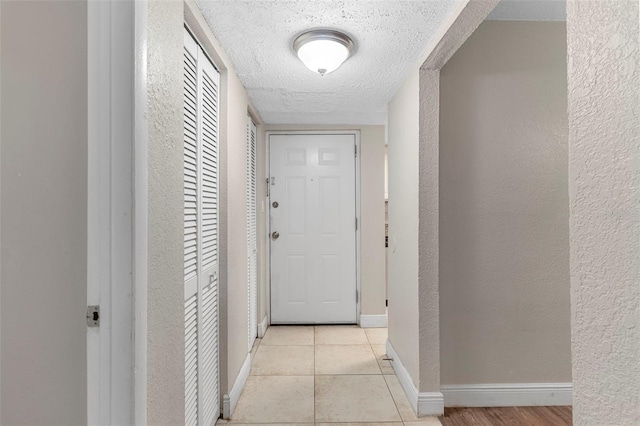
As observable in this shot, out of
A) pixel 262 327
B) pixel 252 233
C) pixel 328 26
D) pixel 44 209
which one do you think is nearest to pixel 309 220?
pixel 252 233

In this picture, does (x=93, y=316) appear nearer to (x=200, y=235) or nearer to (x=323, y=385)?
(x=200, y=235)

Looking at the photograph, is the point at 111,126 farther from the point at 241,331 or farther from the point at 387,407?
the point at 387,407

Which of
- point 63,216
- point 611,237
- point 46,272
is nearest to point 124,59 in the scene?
point 63,216

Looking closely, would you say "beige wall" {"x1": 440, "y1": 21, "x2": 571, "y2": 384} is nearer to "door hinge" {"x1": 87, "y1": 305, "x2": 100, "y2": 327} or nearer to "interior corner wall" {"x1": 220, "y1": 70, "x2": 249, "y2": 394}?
"interior corner wall" {"x1": 220, "y1": 70, "x2": 249, "y2": 394}

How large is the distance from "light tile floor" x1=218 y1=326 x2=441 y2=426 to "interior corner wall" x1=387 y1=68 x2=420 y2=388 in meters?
0.22

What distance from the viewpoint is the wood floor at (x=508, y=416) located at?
198cm

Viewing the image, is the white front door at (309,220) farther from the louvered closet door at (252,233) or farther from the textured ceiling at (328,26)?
the textured ceiling at (328,26)

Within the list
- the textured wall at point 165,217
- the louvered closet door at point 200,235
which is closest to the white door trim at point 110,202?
the textured wall at point 165,217

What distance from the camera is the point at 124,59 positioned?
774 millimetres

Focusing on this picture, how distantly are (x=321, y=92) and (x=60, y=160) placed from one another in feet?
6.84

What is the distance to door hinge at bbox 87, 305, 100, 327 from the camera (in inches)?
30.4

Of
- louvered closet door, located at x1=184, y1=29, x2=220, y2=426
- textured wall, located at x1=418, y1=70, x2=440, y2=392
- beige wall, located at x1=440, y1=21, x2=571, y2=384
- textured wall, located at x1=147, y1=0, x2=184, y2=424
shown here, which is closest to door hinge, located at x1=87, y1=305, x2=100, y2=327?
textured wall, located at x1=147, y1=0, x2=184, y2=424

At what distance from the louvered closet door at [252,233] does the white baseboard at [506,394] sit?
63.9 inches

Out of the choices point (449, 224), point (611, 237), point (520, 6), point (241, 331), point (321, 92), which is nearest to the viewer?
point (611, 237)
